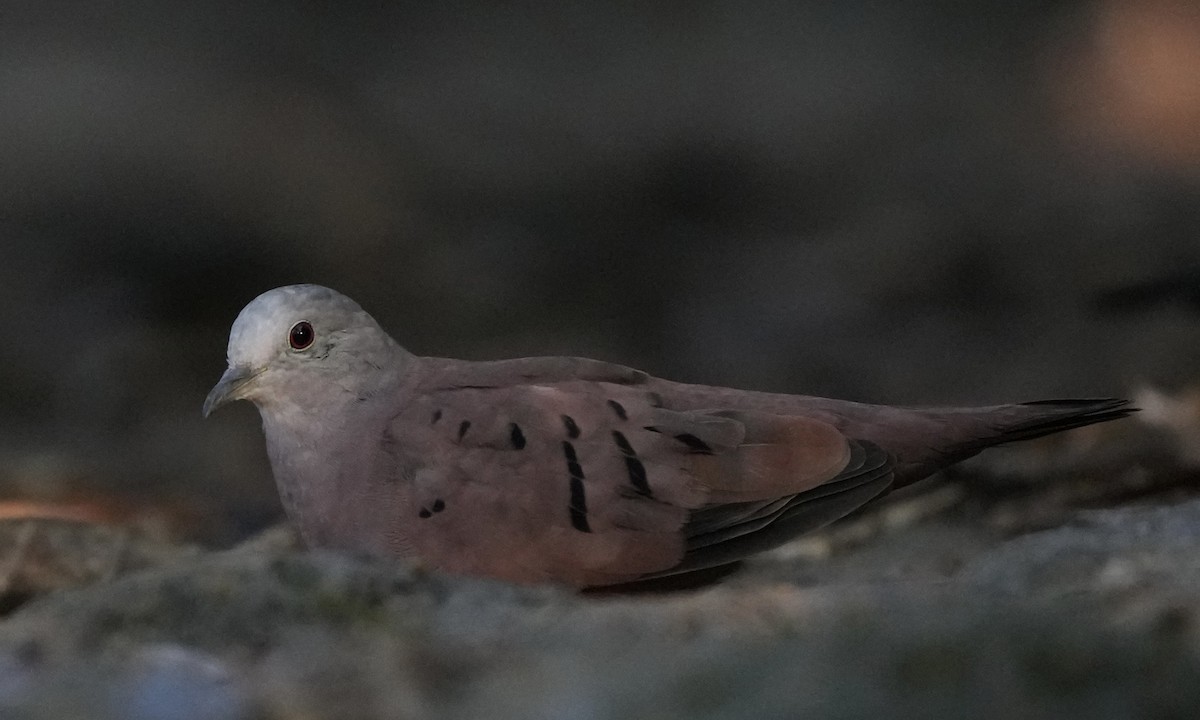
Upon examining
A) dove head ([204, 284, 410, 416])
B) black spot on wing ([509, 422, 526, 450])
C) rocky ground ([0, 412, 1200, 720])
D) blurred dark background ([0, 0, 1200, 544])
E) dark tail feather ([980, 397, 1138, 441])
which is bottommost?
rocky ground ([0, 412, 1200, 720])

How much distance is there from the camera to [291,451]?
179 centimetres

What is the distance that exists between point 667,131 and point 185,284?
1.05 m

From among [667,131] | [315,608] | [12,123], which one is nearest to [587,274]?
[667,131]

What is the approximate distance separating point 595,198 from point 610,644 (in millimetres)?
1726

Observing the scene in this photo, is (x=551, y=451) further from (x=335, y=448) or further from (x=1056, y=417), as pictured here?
(x=1056, y=417)

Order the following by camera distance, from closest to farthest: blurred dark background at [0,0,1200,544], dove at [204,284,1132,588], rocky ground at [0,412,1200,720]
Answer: rocky ground at [0,412,1200,720] < dove at [204,284,1132,588] < blurred dark background at [0,0,1200,544]

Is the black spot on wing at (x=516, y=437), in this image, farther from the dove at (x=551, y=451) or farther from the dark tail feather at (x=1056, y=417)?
the dark tail feather at (x=1056, y=417)

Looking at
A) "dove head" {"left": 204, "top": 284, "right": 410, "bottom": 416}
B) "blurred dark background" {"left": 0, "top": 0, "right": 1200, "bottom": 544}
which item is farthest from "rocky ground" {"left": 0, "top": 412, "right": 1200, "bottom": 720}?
"blurred dark background" {"left": 0, "top": 0, "right": 1200, "bottom": 544}

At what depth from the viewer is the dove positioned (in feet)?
5.31

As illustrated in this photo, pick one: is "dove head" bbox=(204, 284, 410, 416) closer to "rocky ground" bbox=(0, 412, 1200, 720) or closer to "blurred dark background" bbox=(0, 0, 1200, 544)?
"rocky ground" bbox=(0, 412, 1200, 720)

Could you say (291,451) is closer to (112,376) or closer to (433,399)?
(433,399)

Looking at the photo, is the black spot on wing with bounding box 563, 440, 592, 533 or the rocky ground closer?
the rocky ground

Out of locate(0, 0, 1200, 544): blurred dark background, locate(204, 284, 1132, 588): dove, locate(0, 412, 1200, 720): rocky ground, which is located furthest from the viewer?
locate(0, 0, 1200, 544): blurred dark background

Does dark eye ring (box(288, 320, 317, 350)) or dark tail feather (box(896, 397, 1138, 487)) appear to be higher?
dark eye ring (box(288, 320, 317, 350))
